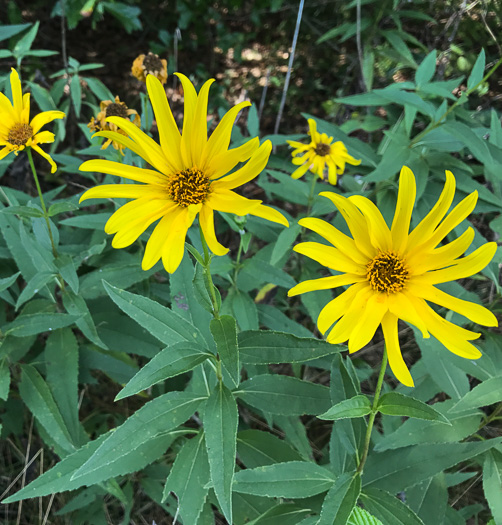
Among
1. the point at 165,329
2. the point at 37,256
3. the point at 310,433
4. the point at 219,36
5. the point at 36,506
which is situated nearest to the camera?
the point at 165,329

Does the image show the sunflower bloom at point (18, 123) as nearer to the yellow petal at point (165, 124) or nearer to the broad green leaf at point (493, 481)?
the yellow petal at point (165, 124)


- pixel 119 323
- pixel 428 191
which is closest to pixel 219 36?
pixel 428 191

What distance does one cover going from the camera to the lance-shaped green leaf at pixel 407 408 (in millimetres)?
987

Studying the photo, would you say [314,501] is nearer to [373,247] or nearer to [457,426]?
[457,426]

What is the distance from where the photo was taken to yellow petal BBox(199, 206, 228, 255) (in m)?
0.91

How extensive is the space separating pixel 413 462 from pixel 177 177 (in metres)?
1.03

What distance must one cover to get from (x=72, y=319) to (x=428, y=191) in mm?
1599


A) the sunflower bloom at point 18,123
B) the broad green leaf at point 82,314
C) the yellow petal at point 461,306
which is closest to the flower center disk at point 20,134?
the sunflower bloom at point 18,123

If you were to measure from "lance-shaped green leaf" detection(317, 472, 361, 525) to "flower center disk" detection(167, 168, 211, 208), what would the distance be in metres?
0.78

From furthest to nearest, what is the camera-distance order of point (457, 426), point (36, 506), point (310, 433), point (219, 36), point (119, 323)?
point (219, 36) < point (310, 433) < point (36, 506) < point (119, 323) < point (457, 426)

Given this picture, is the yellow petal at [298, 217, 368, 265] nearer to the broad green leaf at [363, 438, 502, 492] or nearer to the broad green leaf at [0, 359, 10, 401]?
the broad green leaf at [363, 438, 502, 492]

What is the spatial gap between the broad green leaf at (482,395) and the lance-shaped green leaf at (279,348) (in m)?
0.41

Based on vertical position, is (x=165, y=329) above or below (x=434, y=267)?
below

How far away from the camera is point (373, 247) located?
3.57ft
